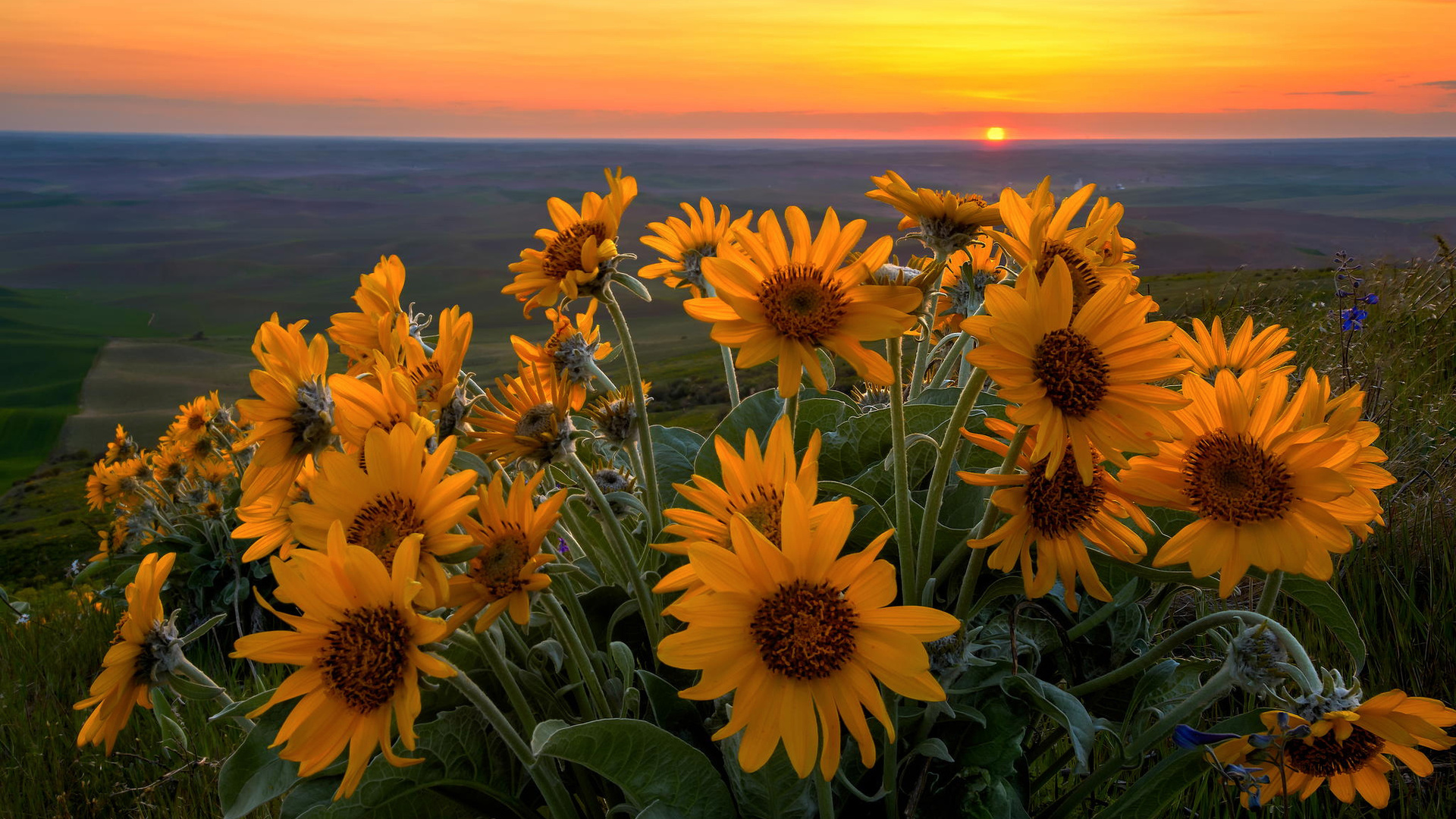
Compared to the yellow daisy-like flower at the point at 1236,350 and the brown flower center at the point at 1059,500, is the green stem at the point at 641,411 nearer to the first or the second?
the brown flower center at the point at 1059,500

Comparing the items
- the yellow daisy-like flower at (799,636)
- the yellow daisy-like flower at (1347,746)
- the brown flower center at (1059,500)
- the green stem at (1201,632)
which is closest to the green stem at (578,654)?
the yellow daisy-like flower at (799,636)

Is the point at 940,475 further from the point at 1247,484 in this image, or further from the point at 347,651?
the point at 347,651

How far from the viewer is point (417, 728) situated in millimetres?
1737

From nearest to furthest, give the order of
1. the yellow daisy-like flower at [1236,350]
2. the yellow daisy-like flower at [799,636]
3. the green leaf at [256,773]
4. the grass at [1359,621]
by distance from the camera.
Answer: the yellow daisy-like flower at [799,636], the green leaf at [256,773], the yellow daisy-like flower at [1236,350], the grass at [1359,621]

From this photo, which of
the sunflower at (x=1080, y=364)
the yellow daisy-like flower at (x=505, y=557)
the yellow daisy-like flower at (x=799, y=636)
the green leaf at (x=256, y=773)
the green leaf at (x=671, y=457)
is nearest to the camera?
the yellow daisy-like flower at (x=799, y=636)

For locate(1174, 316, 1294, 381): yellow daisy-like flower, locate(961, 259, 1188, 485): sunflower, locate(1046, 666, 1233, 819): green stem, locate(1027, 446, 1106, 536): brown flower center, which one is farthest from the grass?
locate(1174, 316, 1294, 381): yellow daisy-like flower

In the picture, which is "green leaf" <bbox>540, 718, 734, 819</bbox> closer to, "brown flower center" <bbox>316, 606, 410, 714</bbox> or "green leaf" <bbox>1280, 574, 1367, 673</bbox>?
"brown flower center" <bbox>316, 606, 410, 714</bbox>

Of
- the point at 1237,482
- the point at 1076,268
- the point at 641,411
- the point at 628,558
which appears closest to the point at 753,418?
the point at 641,411

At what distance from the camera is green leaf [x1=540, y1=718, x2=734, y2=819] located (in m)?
1.44

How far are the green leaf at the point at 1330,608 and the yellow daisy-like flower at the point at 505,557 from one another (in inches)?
65.0

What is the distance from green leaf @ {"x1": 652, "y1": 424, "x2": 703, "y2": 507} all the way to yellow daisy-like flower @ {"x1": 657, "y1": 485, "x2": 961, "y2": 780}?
117 cm

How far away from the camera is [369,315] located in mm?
2002

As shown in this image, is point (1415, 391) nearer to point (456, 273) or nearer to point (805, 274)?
point (805, 274)

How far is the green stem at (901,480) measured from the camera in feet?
4.89
